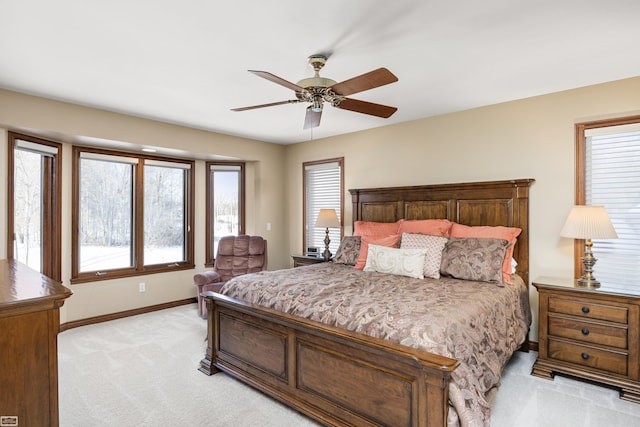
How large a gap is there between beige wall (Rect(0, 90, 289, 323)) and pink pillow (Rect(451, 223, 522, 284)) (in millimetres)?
3182

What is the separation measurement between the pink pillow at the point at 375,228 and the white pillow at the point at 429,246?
1.57 feet

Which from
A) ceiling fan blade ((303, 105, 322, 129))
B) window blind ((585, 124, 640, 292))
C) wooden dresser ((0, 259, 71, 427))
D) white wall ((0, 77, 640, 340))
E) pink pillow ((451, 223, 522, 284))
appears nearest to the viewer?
wooden dresser ((0, 259, 71, 427))

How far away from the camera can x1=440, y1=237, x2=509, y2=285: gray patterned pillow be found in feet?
10.0

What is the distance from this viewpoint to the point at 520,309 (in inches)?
121

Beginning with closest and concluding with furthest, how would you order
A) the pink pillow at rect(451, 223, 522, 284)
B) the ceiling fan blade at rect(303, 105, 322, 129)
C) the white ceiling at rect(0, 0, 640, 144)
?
the white ceiling at rect(0, 0, 640, 144) < the ceiling fan blade at rect(303, 105, 322, 129) < the pink pillow at rect(451, 223, 522, 284)

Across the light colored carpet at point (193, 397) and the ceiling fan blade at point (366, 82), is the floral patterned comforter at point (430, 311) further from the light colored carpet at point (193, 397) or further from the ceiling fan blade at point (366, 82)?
the ceiling fan blade at point (366, 82)

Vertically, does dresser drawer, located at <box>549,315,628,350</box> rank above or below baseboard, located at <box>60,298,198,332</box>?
above

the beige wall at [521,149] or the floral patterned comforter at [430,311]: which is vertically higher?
the beige wall at [521,149]

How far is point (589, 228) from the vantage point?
2846 mm

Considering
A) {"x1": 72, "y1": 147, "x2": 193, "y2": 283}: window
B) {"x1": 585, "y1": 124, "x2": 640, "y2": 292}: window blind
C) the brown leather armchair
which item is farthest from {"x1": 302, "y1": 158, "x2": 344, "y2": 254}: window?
{"x1": 585, "y1": 124, "x2": 640, "y2": 292}: window blind

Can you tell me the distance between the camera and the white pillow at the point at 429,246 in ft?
10.7

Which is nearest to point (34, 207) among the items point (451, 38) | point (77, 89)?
point (77, 89)

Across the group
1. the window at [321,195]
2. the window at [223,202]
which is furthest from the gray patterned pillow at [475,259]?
the window at [223,202]

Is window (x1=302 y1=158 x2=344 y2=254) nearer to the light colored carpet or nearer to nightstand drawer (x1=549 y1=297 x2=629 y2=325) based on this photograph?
the light colored carpet
